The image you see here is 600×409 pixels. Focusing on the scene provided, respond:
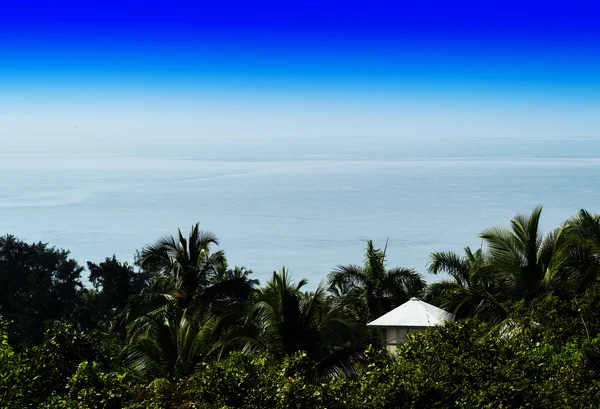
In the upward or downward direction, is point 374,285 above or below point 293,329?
below

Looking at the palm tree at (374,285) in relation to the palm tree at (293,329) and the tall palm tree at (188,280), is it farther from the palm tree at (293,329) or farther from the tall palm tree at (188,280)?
the palm tree at (293,329)

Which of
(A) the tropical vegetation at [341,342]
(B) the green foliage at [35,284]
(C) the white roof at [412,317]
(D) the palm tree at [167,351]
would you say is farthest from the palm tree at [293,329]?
(B) the green foliage at [35,284]

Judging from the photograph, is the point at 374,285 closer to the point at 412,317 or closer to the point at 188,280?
the point at 188,280

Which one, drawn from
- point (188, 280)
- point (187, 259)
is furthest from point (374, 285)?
point (188, 280)

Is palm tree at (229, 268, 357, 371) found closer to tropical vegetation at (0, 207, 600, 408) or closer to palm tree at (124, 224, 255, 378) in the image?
tropical vegetation at (0, 207, 600, 408)

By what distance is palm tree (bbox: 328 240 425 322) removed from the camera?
3353 centimetres

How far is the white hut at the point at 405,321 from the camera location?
2427 cm

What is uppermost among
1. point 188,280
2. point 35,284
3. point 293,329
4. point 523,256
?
point 523,256

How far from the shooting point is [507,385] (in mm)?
13227

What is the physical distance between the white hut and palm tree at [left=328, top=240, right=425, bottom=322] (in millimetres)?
8193

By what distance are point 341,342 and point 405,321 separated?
136 inches

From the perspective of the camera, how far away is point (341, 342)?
2145cm

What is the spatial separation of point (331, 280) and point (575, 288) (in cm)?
1271

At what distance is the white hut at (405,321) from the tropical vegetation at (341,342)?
0.57m
